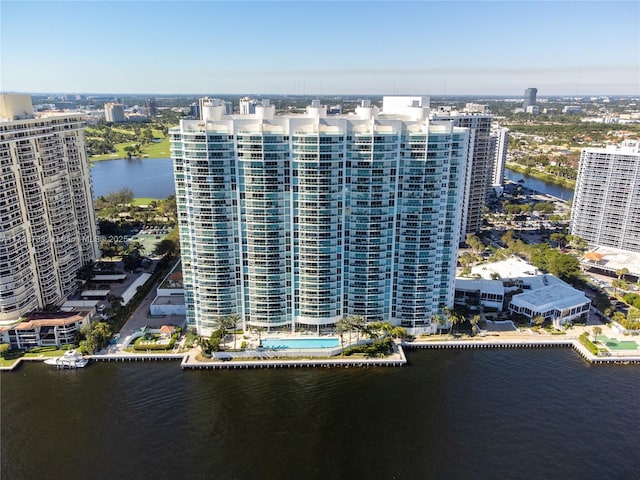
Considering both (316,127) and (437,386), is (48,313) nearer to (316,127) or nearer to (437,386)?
(316,127)

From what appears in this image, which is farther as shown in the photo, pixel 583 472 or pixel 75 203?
pixel 75 203

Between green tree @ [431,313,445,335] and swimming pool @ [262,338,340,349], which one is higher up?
green tree @ [431,313,445,335]

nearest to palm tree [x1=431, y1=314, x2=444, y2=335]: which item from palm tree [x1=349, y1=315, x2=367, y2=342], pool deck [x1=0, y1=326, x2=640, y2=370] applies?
pool deck [x1=0, y1=326, x2=640, y2=370]

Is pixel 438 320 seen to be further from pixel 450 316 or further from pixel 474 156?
pixel 474 156

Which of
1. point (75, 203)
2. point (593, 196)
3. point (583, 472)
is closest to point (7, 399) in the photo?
point (75, 203)

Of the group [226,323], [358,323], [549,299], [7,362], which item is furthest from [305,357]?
[549,299]

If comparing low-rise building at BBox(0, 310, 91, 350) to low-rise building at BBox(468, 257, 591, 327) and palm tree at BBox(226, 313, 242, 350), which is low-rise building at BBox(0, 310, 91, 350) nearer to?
palm tree at BBox(226, 313, 242, 350)
